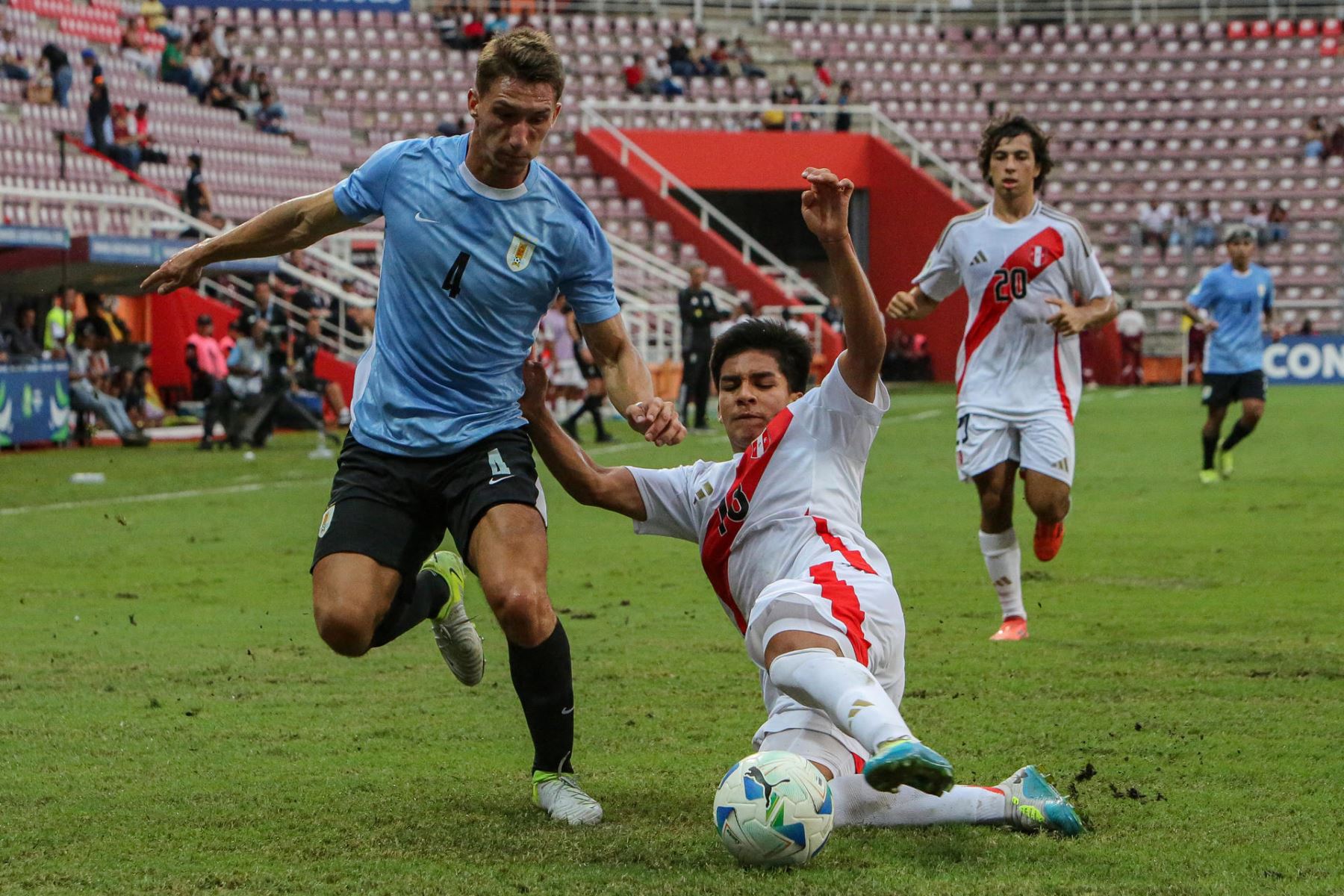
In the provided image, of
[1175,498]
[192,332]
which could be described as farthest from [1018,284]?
[192,332]

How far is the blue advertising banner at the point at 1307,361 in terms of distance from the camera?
34.5m

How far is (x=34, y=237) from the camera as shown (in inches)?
784

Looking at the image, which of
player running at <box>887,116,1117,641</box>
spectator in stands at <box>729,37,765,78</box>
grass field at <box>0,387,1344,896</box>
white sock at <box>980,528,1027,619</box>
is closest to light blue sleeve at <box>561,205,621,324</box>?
grass field at <box>0,387,1344,896</box>

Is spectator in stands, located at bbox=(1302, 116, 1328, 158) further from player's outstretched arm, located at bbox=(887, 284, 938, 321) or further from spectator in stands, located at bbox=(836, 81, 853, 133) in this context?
player's outstretched arm, located at bbox=(887, 284, 938, 321)

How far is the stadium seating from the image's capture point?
115 ft

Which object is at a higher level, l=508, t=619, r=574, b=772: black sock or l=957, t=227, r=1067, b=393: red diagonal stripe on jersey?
l=957, t=227, r=1067, b=393: red diagonal stripe on jersey

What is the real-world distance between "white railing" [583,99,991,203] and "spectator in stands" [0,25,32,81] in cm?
1234

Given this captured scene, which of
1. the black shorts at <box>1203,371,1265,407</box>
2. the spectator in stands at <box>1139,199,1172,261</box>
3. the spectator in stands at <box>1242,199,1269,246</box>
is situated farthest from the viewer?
the spectator in stands at <box>1139,199,1172,261</box>

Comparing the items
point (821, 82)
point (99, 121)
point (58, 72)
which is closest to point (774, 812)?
point (99, 121)

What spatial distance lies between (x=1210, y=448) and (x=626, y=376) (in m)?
11.5

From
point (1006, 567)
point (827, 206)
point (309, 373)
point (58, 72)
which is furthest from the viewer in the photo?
point (58, 72)

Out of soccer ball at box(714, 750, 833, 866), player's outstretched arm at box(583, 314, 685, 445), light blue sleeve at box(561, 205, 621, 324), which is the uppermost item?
light blue sleeve at box(561, 205, 621, 324)

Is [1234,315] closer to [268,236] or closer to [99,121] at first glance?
[268,236]

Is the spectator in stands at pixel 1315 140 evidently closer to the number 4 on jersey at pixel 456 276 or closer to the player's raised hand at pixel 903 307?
the player's raised hand at pixel 903 307
